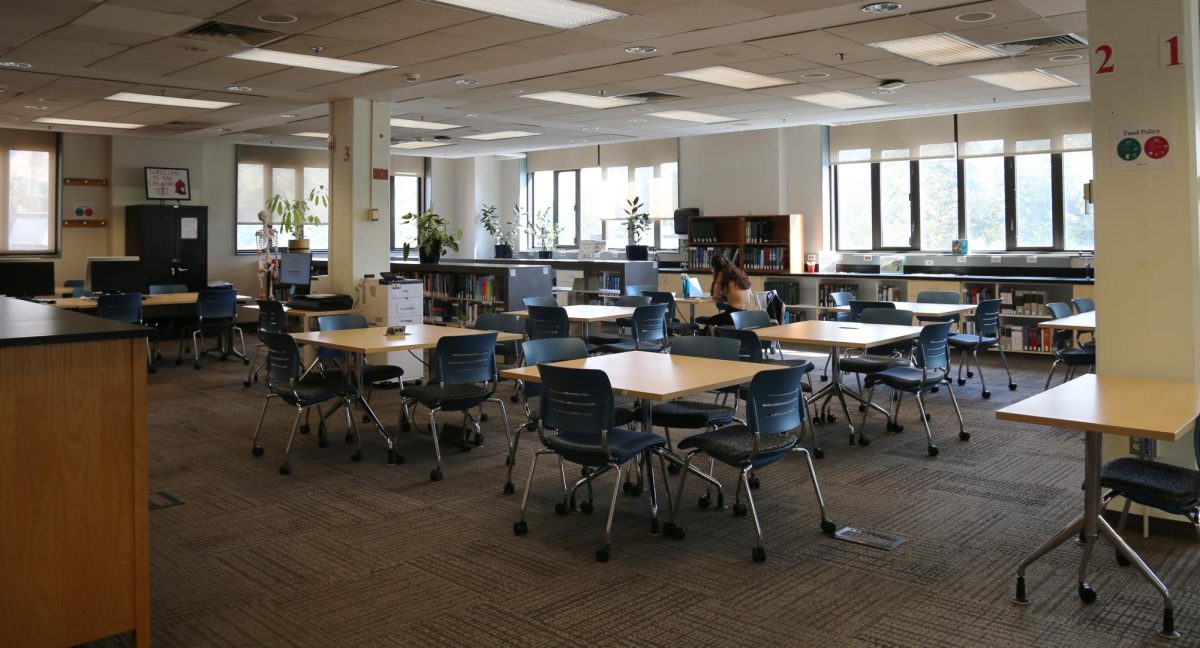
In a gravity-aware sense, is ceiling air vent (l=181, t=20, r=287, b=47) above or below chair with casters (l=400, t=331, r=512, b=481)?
above

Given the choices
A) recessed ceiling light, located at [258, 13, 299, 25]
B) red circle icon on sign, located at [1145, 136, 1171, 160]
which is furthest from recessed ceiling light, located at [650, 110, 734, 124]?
red circle icon on sign, located at [1145, 136, 1171, 160]

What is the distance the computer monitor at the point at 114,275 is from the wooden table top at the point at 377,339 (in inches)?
219

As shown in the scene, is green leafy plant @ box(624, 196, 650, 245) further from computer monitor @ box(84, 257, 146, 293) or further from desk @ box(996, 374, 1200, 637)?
desk @ box(996, 374, 1200, 637)

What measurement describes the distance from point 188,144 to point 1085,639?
14.8 metres

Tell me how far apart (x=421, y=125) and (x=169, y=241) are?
4.70m

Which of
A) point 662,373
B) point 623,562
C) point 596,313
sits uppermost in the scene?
point 596,313

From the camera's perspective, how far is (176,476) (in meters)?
5.98

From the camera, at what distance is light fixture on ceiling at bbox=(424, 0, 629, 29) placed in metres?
6.29

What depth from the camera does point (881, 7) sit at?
6395mm

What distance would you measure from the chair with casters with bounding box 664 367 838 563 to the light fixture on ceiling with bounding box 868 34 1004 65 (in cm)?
424

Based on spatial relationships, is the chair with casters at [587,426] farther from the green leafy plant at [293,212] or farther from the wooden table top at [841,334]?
the green leafy plant at [293,212]

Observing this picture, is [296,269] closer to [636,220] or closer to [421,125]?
[421,125]

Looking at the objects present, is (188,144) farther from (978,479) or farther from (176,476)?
(978,479)

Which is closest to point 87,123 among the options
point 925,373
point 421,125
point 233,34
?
point 421,125
